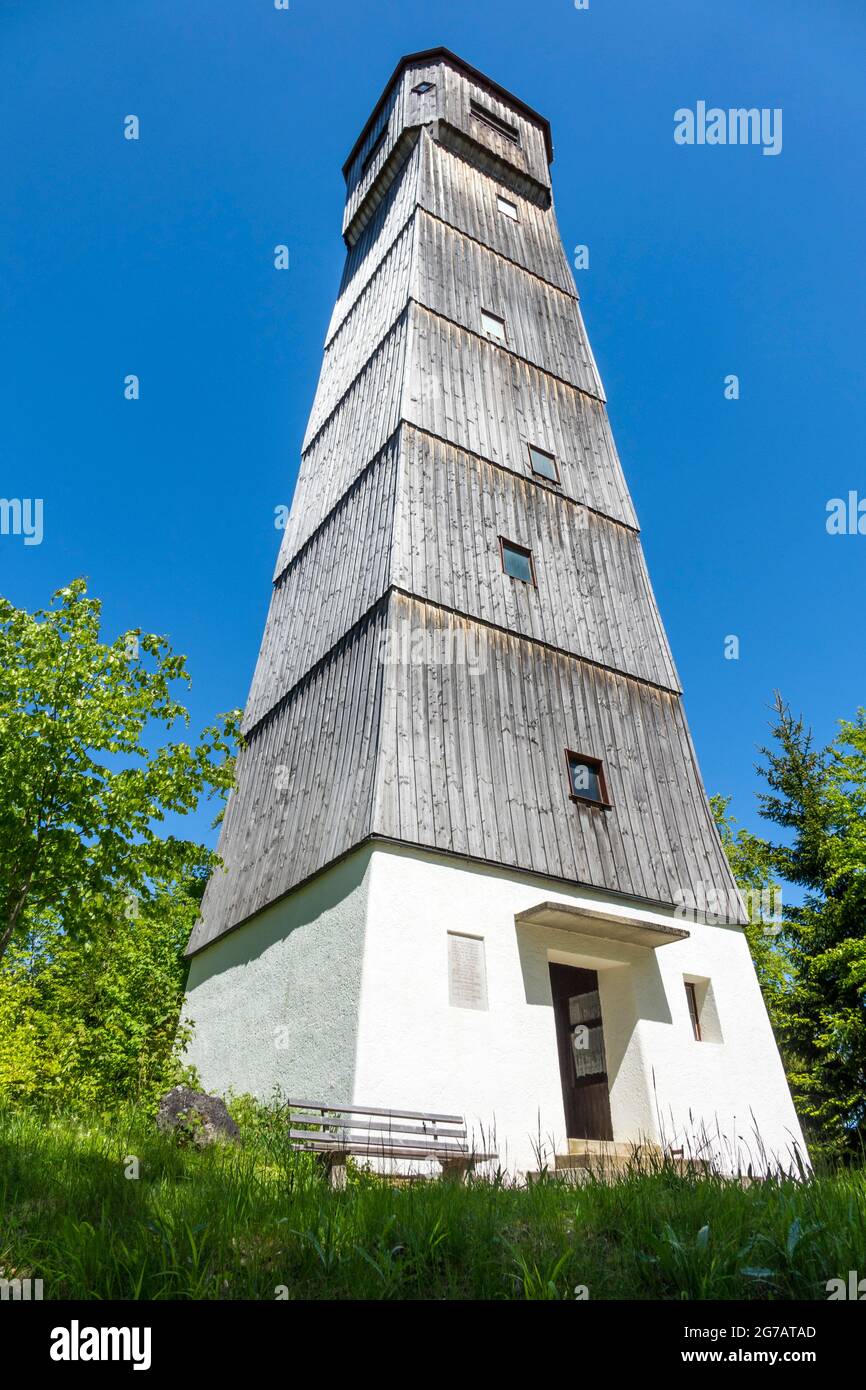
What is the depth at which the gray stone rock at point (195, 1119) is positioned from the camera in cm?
970

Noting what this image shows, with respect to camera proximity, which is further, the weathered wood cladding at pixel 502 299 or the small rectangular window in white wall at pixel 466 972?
the weathered wood cladding at pixel 502 299

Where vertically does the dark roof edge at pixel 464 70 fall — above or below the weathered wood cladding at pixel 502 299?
above

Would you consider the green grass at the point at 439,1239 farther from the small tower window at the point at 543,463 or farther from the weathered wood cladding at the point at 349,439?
the small tower window at the point at 543,463

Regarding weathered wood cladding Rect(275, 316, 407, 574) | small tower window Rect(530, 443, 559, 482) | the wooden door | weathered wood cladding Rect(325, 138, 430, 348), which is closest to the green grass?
the wooden door

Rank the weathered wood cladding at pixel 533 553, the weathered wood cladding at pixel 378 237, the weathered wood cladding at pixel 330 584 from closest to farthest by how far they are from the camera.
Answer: the weathered wood cladding at pixel 533 553, the weathered wood cladding at pixel 330 584, the weathered wood cladding at pixel 378 237

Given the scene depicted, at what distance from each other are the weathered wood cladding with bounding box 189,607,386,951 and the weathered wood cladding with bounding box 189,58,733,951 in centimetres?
5

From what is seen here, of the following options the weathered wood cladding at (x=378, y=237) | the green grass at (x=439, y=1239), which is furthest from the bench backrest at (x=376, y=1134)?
the weathered wood cladding at (x=378, y=237)

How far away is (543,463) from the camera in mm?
19062

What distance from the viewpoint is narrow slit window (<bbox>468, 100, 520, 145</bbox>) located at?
26062 millimetres

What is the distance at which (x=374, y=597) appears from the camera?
15.1 meters

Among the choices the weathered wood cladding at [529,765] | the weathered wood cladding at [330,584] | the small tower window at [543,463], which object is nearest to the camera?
the weathered wood cladding at [529,765]

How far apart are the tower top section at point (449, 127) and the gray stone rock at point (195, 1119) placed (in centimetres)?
2490
